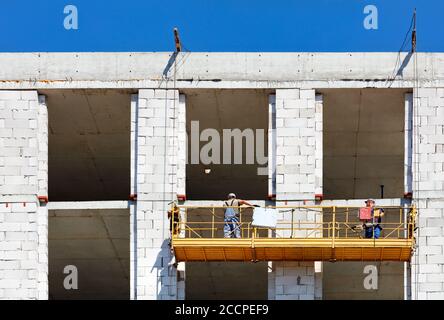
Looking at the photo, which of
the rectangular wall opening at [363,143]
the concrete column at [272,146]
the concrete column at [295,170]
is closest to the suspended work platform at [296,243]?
the concrete column at [295,170]

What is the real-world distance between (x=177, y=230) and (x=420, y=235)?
5.58 metres

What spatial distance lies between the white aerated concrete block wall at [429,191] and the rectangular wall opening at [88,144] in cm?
707

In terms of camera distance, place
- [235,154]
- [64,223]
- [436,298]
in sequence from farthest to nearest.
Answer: [235,154] < [64,223] < [436,298]

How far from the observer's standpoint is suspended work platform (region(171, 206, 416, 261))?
109 feet

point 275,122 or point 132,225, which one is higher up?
point 275,122

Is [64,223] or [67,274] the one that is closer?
[64,223]

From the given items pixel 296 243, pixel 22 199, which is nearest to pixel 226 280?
pixel 296 243

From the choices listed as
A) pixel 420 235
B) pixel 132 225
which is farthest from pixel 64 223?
pixel 420 235

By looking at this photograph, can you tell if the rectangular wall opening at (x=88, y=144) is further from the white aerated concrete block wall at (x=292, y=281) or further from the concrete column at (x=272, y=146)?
the white aerated concrete block wall at (x=292, y=281)

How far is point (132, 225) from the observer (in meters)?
34.6

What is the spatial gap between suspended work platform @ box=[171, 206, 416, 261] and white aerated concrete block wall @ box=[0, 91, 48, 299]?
3311 millimetres

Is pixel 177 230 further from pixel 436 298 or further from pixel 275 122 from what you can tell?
pixel 436 298

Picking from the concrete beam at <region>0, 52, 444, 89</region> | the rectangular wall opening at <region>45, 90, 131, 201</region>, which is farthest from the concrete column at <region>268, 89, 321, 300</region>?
the rectangular wall opening at <region>45, 90, 131, 201</region>

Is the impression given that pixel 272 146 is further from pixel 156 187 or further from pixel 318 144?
pixel 156 187
